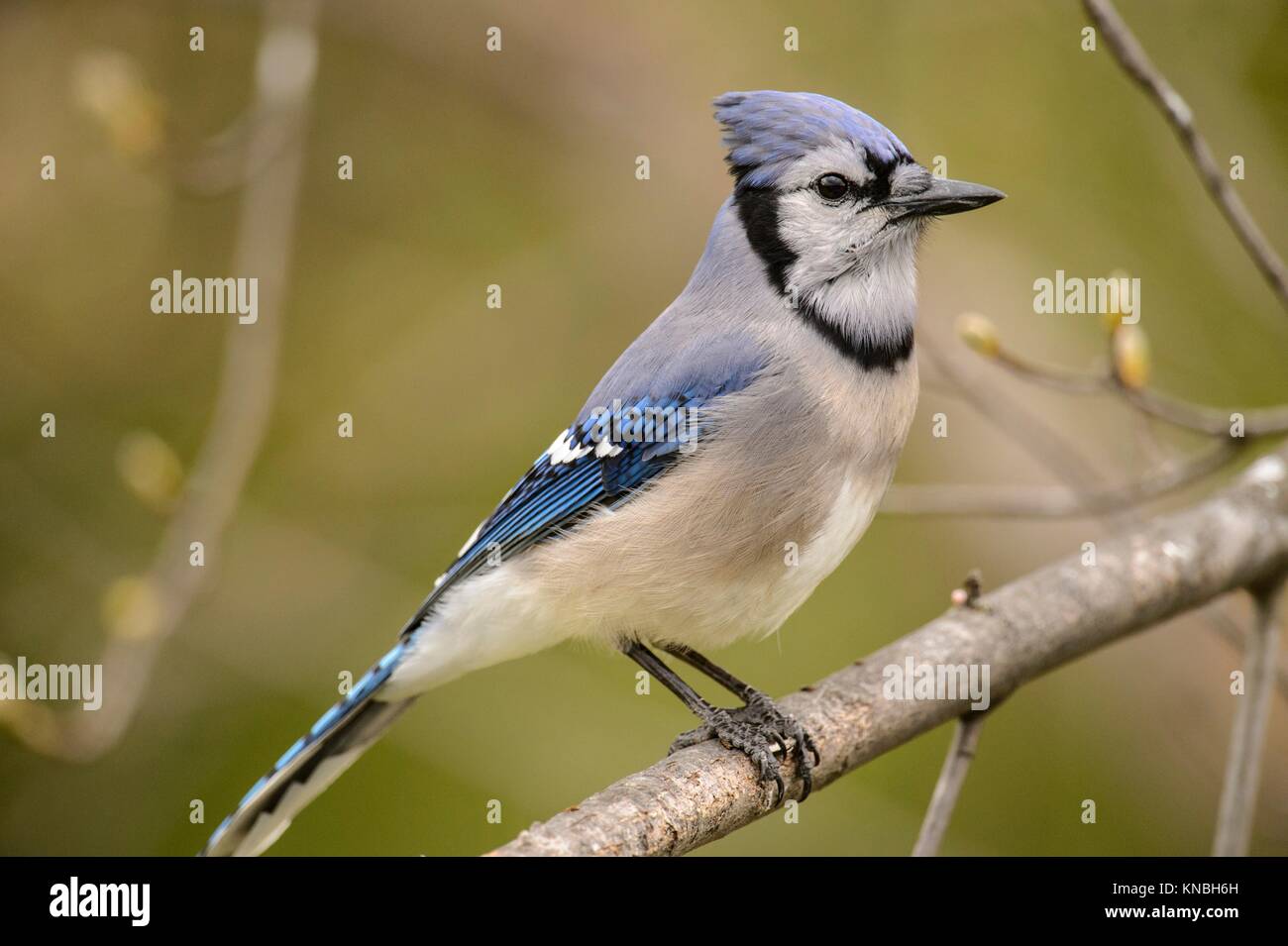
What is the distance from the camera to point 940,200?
121 inches

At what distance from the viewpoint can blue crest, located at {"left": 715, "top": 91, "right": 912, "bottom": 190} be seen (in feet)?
10.1

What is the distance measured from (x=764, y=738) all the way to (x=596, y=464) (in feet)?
2.58

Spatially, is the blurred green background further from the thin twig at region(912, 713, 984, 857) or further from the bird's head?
the bird's head

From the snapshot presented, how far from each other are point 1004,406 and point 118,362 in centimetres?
337

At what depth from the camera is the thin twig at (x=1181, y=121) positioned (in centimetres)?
277

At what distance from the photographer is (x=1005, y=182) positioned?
5.00 metres

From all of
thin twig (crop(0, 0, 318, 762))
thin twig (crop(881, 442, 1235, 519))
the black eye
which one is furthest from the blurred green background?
the black eye

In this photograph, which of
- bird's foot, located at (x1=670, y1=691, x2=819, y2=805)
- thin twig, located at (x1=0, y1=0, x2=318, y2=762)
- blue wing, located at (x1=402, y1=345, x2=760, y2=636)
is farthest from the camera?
thin twig, located at (x1=0, y1=0, x2=318, y2=762)

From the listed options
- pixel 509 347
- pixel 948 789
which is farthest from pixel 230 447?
pixel 948 789

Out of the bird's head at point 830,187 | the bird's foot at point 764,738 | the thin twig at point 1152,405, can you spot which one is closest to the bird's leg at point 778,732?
the bird's foot at point 764,738

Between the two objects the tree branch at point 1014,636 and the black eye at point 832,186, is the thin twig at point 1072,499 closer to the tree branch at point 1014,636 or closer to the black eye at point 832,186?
the tree branch at point 1014,636

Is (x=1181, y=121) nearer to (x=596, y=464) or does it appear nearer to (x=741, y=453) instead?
(x=741, y=453)

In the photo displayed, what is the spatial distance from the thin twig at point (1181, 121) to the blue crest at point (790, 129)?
0.53 meters
